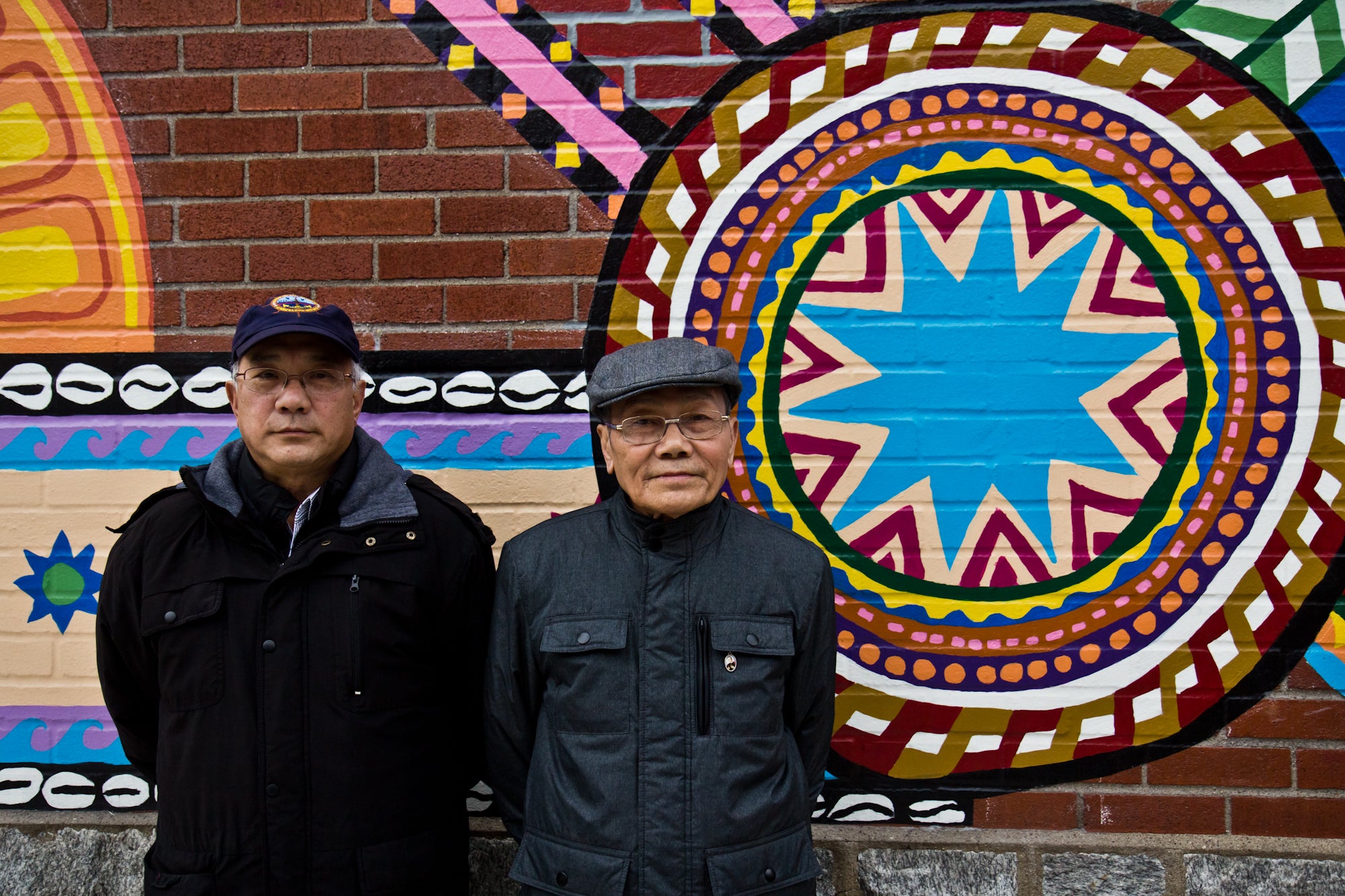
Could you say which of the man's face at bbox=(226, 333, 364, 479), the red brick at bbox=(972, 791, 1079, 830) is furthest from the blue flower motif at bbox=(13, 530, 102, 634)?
the red brick at bbox=(972, 791, 1079, 830)

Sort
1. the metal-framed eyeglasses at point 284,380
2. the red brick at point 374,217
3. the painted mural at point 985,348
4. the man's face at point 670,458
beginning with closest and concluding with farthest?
the man's face at point 670,458 → the metal-framed eyeglasses at point 284,380 → the painted mural at point 985,348 → the red brick at point 374,217

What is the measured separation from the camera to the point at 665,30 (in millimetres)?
2689

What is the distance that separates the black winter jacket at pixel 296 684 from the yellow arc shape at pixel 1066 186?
1033 mm

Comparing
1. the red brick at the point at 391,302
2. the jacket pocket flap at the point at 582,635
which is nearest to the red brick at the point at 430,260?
the red brick at the point at 391,302

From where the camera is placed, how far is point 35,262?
2797 mm

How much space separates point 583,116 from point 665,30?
0.34 meters

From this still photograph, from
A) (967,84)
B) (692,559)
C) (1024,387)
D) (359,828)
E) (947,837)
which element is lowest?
(947,837)

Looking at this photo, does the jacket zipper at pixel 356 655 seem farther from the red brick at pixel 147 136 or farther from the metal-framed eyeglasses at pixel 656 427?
the red brick at pixel 147 136

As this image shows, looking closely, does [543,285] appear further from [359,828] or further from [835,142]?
[359,828]

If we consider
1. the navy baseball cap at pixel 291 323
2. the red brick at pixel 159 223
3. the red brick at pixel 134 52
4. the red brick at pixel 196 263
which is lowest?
the navy baseball cap at pixel 291 323

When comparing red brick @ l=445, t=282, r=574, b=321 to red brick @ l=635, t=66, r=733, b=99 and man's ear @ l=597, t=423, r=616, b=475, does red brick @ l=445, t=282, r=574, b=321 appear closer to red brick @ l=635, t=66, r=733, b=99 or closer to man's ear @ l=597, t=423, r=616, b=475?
red brick @ l=635, t=66, r=733, b=99

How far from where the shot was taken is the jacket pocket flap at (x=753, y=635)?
1855mm

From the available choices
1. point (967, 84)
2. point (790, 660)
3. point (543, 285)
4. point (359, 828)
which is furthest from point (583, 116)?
point (359, 828)

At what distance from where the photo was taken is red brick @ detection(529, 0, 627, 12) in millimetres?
2688
